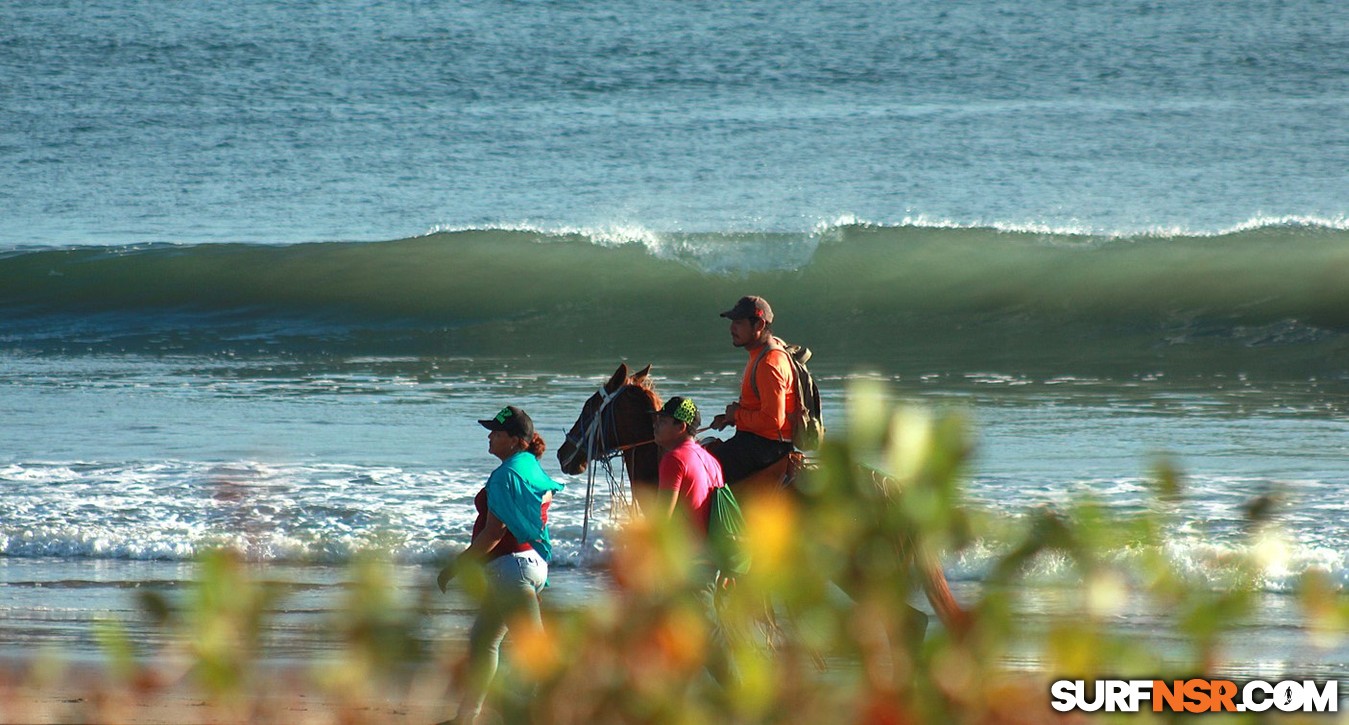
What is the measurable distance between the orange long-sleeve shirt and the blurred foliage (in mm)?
4635

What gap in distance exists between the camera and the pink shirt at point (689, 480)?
18.9ft

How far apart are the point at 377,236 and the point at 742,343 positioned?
26.3m

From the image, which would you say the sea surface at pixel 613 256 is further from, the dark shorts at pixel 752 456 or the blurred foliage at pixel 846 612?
the dark shorts at pixel 752 456

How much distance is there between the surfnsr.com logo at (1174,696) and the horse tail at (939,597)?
16 centimetres

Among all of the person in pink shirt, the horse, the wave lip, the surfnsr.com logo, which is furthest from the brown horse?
the wave lip

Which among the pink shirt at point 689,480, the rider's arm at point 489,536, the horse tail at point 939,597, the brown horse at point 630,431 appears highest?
the brown horse at point 630,431

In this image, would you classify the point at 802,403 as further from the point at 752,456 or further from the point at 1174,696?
the point at 1174,696

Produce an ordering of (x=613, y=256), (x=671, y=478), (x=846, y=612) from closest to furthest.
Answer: (x=846, y=612)
(x=671, y=478)
(x=613, y=256)

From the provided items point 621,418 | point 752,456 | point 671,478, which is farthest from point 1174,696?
point 621,418

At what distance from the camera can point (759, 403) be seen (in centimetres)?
681

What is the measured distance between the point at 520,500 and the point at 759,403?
1493mm

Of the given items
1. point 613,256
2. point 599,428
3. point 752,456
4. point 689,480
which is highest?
point 613,256

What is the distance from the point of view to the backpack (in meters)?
6.66

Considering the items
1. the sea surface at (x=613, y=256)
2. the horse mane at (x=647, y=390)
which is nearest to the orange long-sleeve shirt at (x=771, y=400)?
the horse mane at (x=647, y=390)
